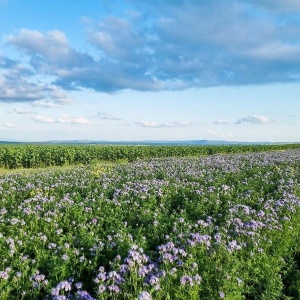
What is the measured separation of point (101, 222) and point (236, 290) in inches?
134

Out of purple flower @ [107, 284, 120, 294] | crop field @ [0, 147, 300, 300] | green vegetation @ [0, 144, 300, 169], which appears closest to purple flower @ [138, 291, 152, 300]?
crop field @ [0, 147, 300, 300]

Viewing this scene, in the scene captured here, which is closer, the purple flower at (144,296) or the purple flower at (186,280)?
the purple flower at (144,296)

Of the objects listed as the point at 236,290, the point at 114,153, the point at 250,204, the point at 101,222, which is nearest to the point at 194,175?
the point at 250,204

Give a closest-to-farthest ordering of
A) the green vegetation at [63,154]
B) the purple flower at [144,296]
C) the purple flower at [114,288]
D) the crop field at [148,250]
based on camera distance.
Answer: the purple flower at [144,296]
the purple flower at [114,288]
the crop field at [148,250]
the green vegetation at [63,154]

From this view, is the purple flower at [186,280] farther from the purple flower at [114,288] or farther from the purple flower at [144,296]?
the purple flower at [114,288]

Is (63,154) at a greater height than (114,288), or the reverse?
(63,154)

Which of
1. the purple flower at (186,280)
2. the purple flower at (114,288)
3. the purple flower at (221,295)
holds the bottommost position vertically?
the purple flower at (221,295)

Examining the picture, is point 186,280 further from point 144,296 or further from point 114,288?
point 114,288

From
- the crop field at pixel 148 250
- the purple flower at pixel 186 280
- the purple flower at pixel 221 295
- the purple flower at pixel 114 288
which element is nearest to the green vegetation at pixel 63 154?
the crop field at pixel 148 250

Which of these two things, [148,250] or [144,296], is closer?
[144,296]

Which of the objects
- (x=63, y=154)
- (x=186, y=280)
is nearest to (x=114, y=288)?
(x=186, y=280)

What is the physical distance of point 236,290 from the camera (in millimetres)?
4941

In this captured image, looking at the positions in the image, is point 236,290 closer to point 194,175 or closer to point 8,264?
point 8,264

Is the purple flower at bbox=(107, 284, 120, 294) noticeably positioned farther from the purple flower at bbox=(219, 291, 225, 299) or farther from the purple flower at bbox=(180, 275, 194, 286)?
the purple flower at bbox=(219, 291, 225, 299)
